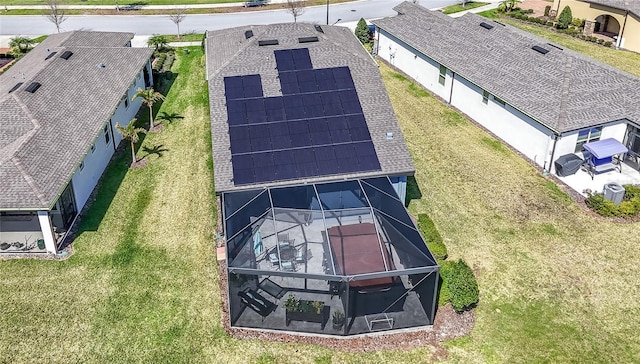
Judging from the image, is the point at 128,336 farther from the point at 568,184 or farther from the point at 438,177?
the point at 568,184

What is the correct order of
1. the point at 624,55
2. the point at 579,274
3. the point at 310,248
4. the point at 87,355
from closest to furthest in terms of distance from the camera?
the point at 87,355 < the point at 310,248 < the point at 579,274 < the point at 624,55

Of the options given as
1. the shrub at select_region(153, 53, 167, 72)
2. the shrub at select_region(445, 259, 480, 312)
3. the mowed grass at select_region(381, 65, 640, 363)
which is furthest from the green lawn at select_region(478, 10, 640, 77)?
the shrub at select_region(153, 53, 167, 72)

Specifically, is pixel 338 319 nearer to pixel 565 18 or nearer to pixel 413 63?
pixel 413 63

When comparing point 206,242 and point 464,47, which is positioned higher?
point 464,47

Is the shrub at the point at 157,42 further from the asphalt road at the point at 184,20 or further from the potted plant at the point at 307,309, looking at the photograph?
the potted plant at the point at 307,309

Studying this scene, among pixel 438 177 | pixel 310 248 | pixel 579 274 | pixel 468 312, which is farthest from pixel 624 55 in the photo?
pixel 310 248
